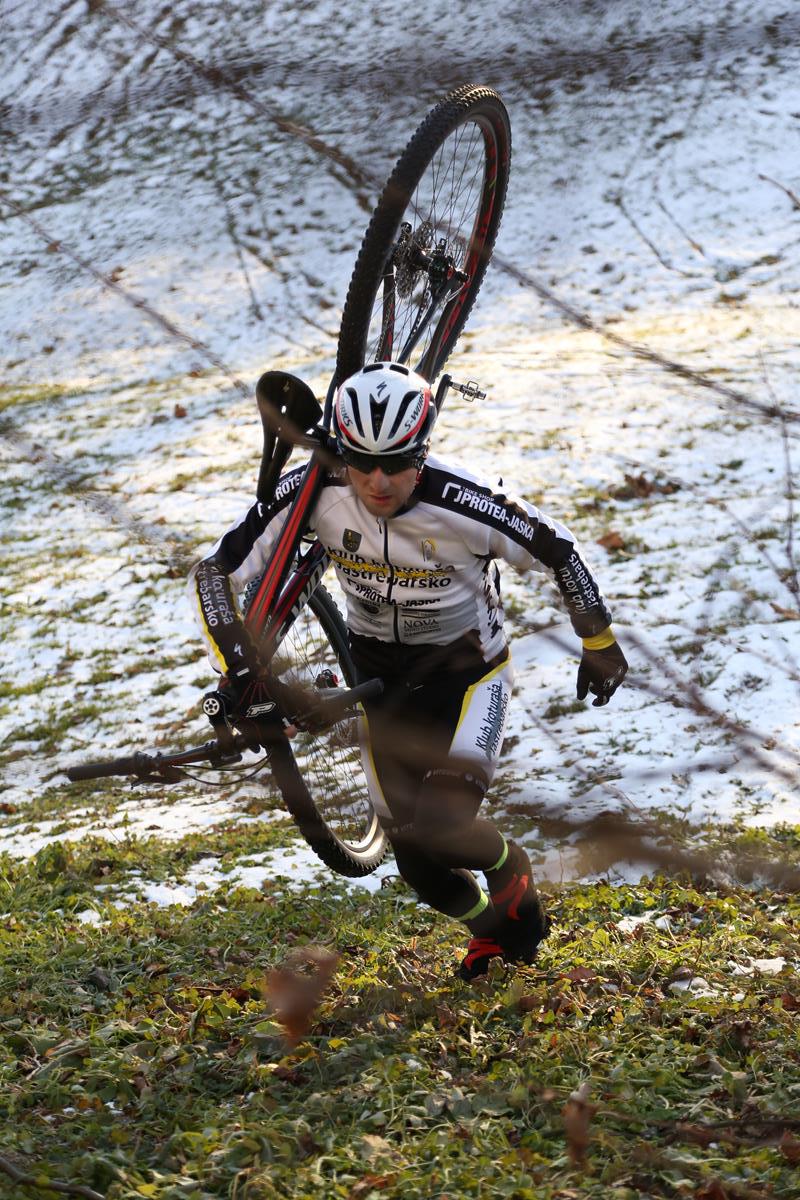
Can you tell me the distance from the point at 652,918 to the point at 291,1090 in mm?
2141

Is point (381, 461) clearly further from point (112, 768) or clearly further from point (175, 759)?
point (112, 768)

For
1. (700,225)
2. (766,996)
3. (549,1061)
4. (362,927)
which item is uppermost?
(549,1061)

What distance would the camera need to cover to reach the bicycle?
13.3 ft

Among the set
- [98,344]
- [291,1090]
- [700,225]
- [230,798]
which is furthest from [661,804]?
[98,344]

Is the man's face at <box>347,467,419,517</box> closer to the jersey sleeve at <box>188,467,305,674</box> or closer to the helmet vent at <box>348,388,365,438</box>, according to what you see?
the helmet vent at <box>348,388,365,438</box>

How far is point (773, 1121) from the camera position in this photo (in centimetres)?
329

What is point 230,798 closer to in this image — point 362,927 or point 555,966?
point 362,927

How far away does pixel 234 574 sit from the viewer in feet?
15.2

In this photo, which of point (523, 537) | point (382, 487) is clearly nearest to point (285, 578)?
point (382, 487)

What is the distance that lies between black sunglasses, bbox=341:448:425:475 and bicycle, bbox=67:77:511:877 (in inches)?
6.7

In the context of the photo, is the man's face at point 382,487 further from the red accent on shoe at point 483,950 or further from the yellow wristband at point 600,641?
the red accent on shoe at point 483,950

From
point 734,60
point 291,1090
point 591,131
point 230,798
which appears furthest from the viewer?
point 591,131

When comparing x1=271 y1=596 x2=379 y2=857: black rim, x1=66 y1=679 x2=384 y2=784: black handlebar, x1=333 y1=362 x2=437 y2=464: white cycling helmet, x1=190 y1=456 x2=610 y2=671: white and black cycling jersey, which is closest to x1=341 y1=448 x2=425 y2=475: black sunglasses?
x1=333 y1=362 x2=437 y2=464: white cycling helmet

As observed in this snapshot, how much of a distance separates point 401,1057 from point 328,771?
94.1 inches
